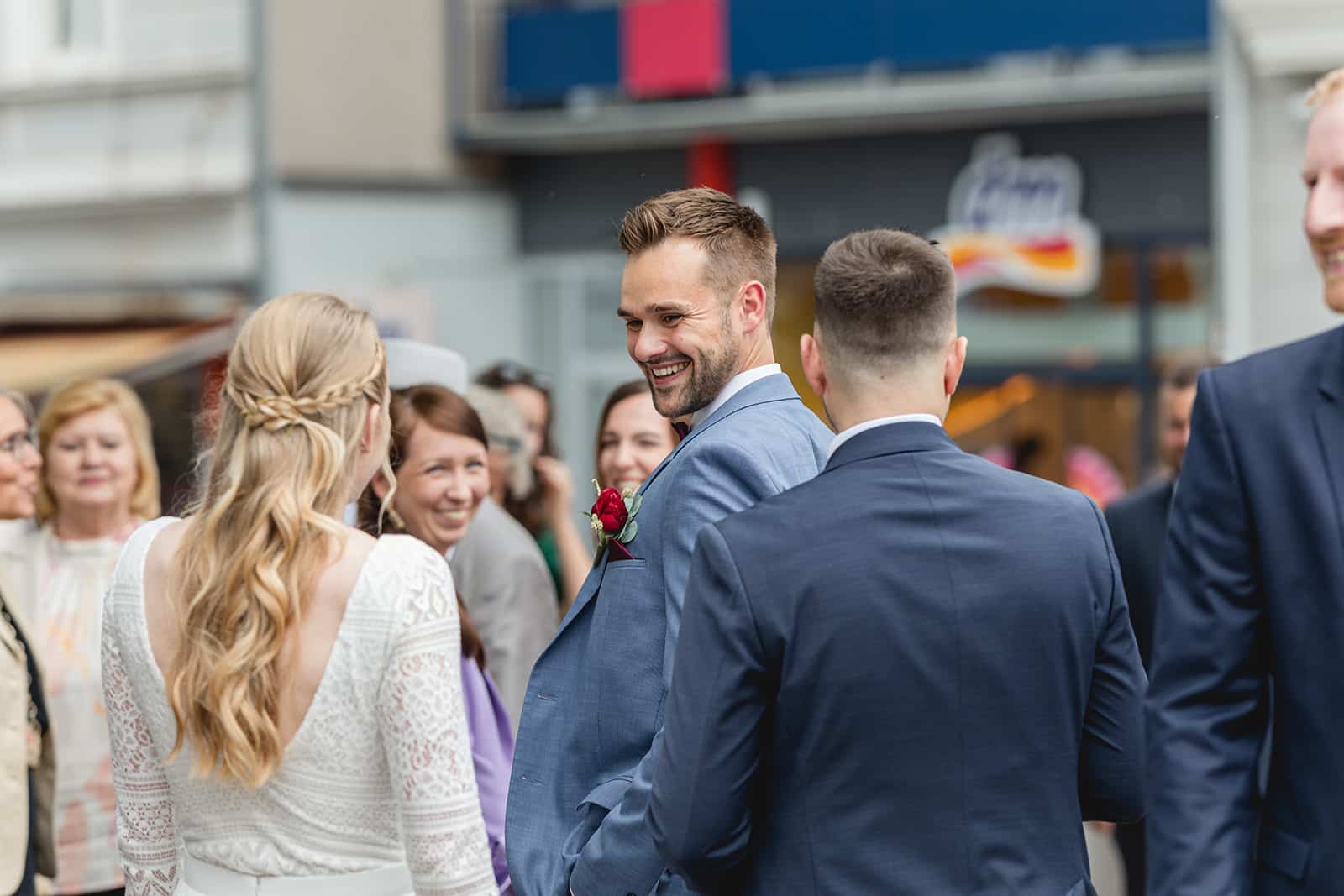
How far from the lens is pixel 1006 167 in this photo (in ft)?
47.6

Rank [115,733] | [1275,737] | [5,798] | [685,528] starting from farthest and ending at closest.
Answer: [5,798]
[115,733]
[685,528]
[1275,737]

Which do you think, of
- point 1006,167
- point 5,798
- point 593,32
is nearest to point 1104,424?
point 1006,167

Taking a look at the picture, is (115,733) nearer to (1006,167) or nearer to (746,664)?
(746,664)

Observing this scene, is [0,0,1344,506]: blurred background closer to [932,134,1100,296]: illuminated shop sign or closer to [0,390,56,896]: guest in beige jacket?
[932,134,1100,296]: illuminated shop sign

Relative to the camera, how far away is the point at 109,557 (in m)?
5.37

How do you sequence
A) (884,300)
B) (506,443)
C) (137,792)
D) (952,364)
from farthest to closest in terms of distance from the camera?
(506,443) < (137,792) < (952,364) < (884,300)

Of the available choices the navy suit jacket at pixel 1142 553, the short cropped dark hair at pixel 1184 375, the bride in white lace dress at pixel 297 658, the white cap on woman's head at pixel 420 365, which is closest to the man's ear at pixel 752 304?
the bride in white lace dress at pixel 297 658

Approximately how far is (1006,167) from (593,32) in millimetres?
4077

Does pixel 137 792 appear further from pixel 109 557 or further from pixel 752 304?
pixel 109 557

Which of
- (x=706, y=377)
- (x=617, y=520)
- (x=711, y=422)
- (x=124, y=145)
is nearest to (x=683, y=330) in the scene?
(x=706, y=377)

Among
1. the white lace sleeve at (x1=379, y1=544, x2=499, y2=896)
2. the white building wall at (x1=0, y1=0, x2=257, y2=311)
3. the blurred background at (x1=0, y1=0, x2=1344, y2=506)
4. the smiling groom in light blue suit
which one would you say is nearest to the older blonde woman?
the white lace sleeve at (x1=379, y1=544, x2=499, y2=896)

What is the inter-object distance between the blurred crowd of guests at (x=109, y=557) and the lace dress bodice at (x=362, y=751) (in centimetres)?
83

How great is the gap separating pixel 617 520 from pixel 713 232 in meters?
0.59

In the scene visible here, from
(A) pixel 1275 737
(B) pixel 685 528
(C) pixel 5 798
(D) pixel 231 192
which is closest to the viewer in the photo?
(A) pixel 1275 737
